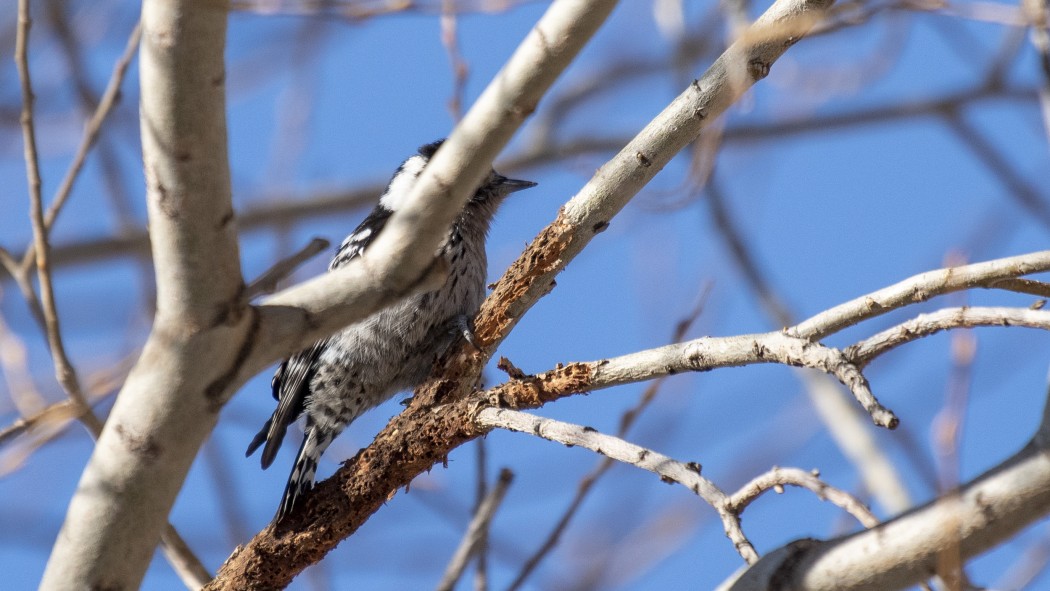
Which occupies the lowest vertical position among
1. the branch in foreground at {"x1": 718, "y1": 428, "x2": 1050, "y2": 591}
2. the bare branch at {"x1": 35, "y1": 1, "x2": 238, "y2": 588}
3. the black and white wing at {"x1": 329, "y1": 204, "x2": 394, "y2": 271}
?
the branch in foreground at {"x1": 718, "y1": 428, "x2": 1050, "y2": 591}

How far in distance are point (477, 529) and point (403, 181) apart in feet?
7.21

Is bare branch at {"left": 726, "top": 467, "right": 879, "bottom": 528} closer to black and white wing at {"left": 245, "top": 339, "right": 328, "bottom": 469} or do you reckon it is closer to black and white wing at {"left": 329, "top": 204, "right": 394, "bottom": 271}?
black and white wing at {"left": 245, "top": 339, "right": 328, "bottom": 469}

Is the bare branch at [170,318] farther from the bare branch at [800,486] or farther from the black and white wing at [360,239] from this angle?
the black and white wing at [360,239]

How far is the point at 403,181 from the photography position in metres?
4.87

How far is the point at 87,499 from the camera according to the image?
5.79 ft

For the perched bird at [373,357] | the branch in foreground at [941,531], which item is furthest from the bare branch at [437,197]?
the perched bird at [373,357]

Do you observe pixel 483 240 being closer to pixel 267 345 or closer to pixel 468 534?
pixel 468 534

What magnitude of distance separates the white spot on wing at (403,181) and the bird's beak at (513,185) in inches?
16.4

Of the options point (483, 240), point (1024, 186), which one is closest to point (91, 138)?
point (483, 240)

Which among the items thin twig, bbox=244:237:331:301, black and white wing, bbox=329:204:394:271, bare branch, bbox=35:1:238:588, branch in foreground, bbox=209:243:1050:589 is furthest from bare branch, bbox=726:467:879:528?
black and white wing, bbox=329:204:394:271

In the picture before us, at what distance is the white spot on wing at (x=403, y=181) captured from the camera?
472 cm

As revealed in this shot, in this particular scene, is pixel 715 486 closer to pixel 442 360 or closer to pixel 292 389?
pixel 442 360

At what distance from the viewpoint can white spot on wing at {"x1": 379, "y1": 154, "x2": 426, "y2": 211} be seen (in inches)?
186

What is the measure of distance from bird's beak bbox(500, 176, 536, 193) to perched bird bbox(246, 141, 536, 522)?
0.36 metres
